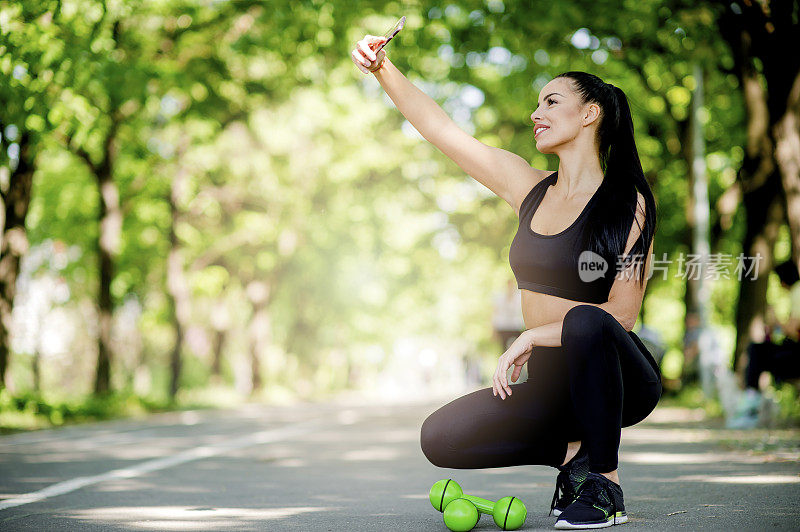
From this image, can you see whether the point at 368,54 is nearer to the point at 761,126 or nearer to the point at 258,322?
the point at 761,126

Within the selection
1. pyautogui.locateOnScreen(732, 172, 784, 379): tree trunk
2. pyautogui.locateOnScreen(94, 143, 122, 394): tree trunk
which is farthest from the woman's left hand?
pyautogui.locateOnScreen(94, 143, 122, 394): tree trunk

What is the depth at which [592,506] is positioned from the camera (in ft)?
13.5

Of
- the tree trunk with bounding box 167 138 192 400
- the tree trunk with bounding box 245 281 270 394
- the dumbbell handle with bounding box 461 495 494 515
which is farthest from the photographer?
the tree trunk with bounding box 245 281 270 394

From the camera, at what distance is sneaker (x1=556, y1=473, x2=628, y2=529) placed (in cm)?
410

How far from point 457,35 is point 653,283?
582 inches

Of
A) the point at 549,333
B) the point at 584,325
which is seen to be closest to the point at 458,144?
the point at 549,333

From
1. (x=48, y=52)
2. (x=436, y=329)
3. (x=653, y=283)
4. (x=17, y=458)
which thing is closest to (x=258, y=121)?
(x=653, y=283)

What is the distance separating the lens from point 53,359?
241 ft

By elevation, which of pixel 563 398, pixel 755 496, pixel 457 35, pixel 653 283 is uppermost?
pixel 457 35

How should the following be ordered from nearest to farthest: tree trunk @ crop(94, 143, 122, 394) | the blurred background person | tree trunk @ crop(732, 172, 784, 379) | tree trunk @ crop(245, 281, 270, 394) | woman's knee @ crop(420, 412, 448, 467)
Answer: woman's knee @ crop(420, 412, 448, 467)
the blurred background person
tree trunk @ crop(732, 172, 784, 379)
tree trunk @ crop(94, 143, 122, 394)
tree trunk @ crop(245, 281, 270, 394)

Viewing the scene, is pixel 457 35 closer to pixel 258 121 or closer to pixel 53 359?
pixel 258 121

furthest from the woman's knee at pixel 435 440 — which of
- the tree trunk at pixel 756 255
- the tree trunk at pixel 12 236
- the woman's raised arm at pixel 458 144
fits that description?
the tree trunk at pixel 12 236

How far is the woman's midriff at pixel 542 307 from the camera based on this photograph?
4.31 metres

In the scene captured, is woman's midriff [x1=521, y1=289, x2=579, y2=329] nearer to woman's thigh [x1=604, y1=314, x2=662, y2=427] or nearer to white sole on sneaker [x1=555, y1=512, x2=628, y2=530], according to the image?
woman's thigh [x1=604, y1=314, x2=662, y2=427]
